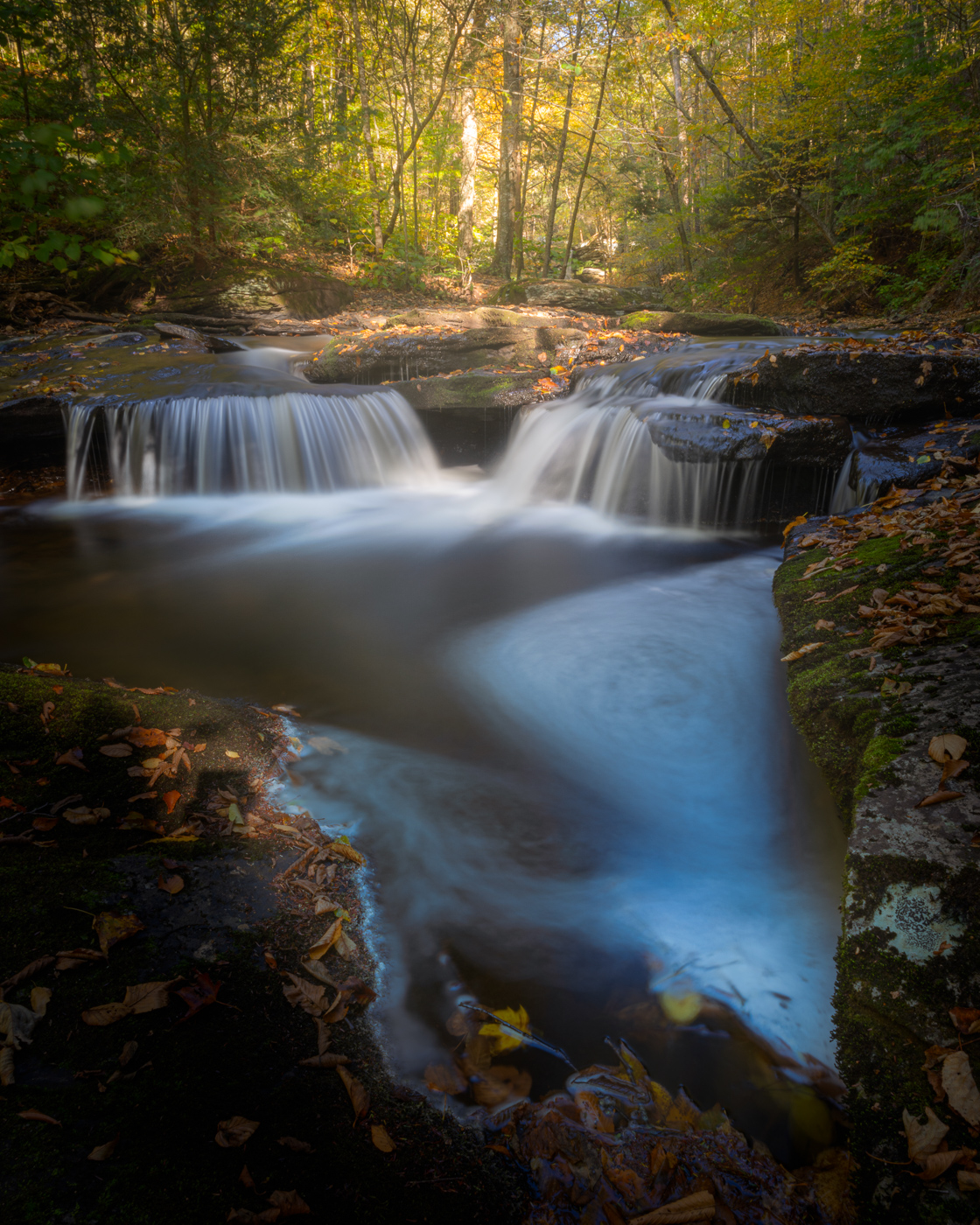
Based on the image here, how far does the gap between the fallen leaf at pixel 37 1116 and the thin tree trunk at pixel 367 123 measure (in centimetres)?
1999

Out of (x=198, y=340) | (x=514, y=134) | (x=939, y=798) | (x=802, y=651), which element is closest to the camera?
(x=939, y=798)

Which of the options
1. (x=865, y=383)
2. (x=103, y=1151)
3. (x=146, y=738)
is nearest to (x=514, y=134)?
(x=865, y=383)

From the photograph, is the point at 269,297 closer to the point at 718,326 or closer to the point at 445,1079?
the point at 718,326

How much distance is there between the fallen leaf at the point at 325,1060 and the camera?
1663mm

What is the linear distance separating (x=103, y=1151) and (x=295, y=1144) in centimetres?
40

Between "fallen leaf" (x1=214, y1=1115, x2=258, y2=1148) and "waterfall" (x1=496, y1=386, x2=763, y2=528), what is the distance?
700 cm

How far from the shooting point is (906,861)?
1.91 meters

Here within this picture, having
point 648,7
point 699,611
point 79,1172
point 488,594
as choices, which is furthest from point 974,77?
point 79,1172

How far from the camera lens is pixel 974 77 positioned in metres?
9.88

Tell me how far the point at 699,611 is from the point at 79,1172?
17.1 ft

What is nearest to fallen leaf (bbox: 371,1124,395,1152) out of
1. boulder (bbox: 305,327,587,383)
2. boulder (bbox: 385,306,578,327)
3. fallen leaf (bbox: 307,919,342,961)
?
fallen leaf (bbox: 307,919,342,961)

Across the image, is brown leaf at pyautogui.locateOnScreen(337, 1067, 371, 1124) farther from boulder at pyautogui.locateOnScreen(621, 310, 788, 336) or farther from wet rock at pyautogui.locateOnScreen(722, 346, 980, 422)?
boulder at pyautogui.locateOnScreen(621, 310, 788, 336)

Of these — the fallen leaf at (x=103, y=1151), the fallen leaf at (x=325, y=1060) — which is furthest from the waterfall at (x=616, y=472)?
the fallen leaf at (x=103, y=1151)

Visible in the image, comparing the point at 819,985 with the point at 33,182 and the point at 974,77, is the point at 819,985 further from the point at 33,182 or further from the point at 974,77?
the point at 974,77
